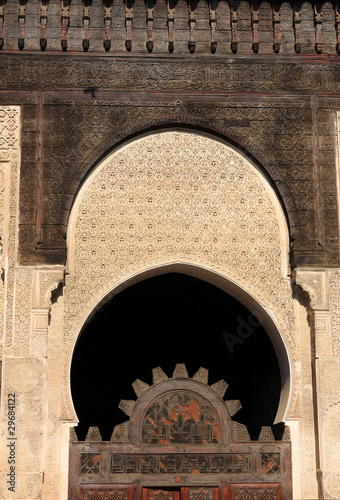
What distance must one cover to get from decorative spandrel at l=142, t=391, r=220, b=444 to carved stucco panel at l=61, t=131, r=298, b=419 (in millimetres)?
852

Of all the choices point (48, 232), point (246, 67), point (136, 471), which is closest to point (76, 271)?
point (48, 232)

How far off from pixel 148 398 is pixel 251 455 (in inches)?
37.1

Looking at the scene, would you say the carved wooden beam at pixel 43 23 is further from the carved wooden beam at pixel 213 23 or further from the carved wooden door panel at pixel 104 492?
the carved wooden door panel at pixel 104 492

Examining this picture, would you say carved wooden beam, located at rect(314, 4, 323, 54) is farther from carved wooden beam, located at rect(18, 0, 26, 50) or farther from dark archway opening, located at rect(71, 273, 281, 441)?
dark archway opening, located at rect(71, 273, 281, 441)

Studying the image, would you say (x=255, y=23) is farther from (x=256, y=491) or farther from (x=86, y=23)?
(x=256, y=491)

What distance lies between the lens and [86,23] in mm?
8078

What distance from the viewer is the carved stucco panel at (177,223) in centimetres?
759

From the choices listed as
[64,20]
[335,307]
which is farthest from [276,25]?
[335,307]

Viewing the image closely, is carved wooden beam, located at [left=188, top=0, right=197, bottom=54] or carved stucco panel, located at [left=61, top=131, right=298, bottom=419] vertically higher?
carved wooden beam, located at [left=188, top=0, right=197, bottom=54]

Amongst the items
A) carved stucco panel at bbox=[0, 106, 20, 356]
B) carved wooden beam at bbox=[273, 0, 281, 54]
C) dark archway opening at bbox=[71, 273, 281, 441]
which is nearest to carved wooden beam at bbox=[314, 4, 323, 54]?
carved wooden beam at bbox=[273, 0, 281, 54]

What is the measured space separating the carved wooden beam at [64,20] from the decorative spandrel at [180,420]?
320 centimetres

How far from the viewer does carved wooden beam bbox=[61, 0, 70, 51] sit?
26.3ft

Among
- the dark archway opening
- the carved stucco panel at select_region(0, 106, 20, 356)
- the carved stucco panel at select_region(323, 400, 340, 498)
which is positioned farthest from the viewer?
the dark archway opening

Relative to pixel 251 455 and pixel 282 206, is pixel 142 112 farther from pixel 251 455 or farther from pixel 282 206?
pixel 251 455
